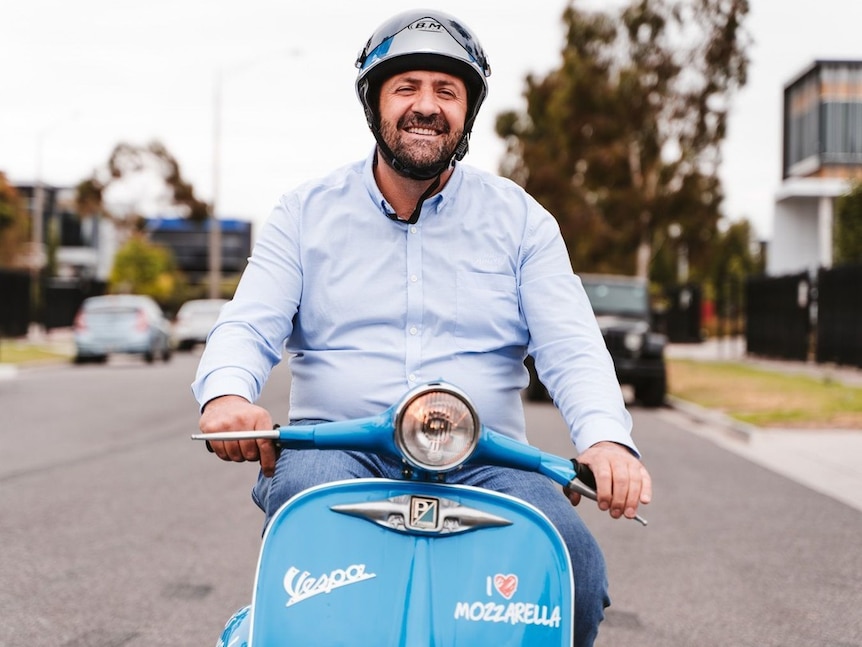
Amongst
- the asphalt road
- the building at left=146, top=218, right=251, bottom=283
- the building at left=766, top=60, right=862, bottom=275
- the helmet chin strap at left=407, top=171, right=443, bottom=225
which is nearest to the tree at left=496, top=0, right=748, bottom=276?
the building at left=766, top=60, right=862, bottom=275

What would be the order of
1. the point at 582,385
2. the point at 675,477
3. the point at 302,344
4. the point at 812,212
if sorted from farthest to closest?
the point at 812,212 → the point at 675,477 → the point at 302,344 → the point at 582,385

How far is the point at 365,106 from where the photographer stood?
288 centimetres

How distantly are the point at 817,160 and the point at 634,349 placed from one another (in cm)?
2688

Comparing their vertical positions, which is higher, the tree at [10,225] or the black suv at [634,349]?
the tree at [10,225]

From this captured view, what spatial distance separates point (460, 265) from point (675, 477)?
653cm

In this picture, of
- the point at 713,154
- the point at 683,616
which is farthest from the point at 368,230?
the point at 713,154

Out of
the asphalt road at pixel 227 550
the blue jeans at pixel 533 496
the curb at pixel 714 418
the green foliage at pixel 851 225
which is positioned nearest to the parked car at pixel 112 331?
the curb at pixel 714 418

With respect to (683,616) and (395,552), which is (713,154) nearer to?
(683,616)

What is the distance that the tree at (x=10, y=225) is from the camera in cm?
5134

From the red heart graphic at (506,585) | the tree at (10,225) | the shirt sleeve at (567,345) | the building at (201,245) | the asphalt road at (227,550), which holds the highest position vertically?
the building at (201,245)

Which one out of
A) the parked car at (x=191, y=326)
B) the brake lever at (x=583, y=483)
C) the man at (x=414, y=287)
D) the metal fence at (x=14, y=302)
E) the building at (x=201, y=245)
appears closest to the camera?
Result: the brake lever at (x=583, y=483)

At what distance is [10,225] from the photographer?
52750mm

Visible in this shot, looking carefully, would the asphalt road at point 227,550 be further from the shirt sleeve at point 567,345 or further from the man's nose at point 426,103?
the man's nose at point 426,103

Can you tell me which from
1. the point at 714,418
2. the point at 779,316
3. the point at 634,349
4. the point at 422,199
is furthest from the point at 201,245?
the point at 422,199
